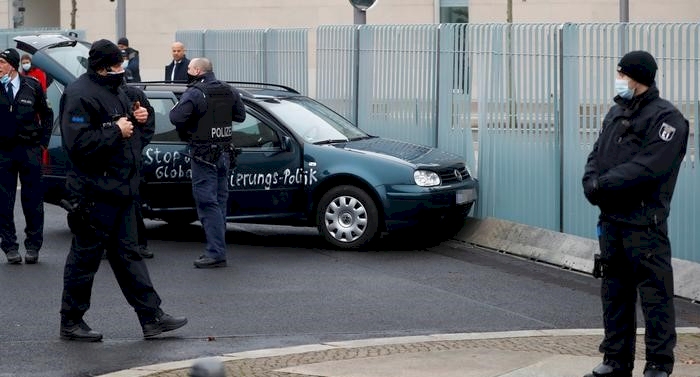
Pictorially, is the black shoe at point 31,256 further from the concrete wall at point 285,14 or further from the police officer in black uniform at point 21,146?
the concrete wall at point 285,14

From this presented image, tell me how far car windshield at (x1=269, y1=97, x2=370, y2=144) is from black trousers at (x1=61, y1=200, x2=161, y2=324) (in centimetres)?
481

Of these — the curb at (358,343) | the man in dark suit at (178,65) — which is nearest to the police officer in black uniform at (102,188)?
the curb at (358,343)

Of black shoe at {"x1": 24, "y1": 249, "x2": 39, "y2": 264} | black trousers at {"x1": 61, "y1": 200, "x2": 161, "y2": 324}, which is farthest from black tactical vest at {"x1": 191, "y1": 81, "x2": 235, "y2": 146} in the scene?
black trousers at {"x1": 61, "y1": 200, "x2": 161, "y2": 324}

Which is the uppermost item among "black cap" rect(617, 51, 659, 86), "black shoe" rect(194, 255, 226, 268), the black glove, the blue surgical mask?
"black cap" rect(617, 51, 659, 86)

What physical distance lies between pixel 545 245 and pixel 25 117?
460 centimetres

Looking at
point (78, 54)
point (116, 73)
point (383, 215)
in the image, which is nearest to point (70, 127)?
point (116, 73)

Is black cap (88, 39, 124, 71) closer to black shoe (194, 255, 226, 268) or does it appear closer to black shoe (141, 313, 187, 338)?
black shoe (141, 313, 187, 338)

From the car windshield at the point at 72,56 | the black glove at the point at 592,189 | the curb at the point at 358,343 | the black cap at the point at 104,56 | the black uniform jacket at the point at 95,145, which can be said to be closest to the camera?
the black glove at the point at 592,189

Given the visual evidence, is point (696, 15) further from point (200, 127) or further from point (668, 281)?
point (668, 281)

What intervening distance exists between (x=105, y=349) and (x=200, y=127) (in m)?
3.69

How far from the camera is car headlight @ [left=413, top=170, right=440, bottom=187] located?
43.1 ft

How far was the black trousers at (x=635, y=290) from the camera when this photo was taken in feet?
24.0

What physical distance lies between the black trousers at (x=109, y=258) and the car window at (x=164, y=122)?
4.82 meters

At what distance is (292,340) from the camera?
913 cm
